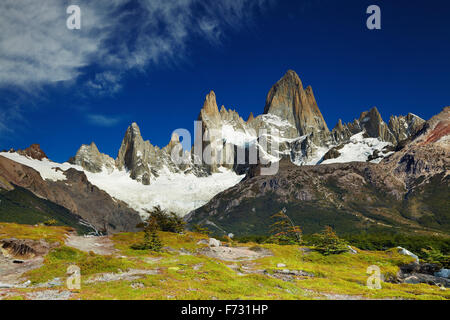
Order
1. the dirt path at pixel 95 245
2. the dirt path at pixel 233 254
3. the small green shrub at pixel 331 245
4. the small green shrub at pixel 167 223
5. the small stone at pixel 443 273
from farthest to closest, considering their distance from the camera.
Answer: the small green shrub at pixel 167 223, the small green shrub at pixel 331 245, the dirt path at pixel 233 254, the dirt path at pixel 95 245, the small stone at pixel 443 273

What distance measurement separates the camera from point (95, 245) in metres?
65.9

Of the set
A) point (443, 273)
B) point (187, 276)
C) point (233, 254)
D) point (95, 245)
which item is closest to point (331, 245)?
point (443, 273)

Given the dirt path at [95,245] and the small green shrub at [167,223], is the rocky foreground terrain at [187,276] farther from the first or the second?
the small green shrub at [167,223]

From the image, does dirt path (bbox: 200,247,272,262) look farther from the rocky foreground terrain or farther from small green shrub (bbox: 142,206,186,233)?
small green shrub (bbox: 142,206,186,233)

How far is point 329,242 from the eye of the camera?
227ft

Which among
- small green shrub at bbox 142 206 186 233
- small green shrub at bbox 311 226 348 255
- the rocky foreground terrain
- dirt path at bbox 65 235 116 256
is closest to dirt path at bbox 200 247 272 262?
the rocky foreground terrain

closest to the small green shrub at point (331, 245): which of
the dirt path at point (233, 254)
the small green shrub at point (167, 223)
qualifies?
the dirt path at point (233, 254)

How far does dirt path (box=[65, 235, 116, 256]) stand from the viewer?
194ft

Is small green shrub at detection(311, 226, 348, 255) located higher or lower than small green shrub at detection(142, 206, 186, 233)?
lower

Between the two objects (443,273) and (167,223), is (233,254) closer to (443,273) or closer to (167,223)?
(167,223)

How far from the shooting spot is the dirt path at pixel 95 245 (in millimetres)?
59031
